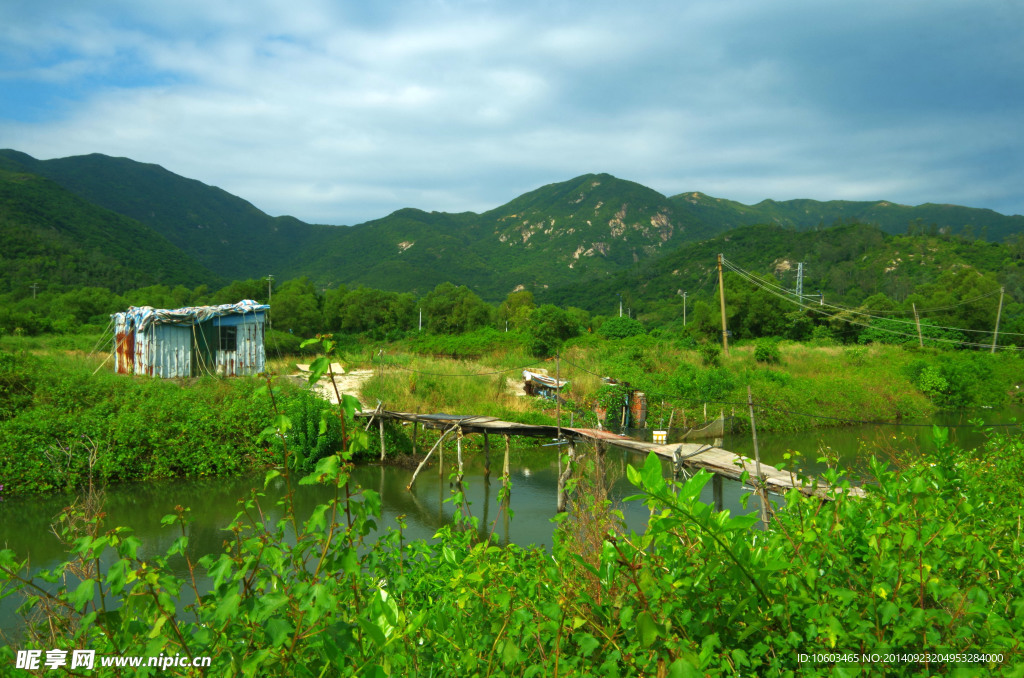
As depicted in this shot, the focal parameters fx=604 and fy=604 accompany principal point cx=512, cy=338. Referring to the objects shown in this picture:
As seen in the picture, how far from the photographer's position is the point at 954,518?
87.4 inches

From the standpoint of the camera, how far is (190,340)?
1628cm

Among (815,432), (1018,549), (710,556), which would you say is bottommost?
(815,432)

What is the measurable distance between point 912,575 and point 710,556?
1.80 feet

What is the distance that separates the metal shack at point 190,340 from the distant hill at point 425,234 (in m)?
43.4

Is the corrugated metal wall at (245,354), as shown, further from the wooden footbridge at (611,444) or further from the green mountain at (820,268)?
the green mountain at (820,268)

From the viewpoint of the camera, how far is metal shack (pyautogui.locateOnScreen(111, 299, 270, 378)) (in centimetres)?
1559

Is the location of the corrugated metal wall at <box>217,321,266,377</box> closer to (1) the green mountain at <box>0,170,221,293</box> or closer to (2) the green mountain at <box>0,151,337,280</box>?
(1) the green mountain at <box>0,170,221,293</box>

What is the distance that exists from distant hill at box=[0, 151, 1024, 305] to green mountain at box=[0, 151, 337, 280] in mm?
196

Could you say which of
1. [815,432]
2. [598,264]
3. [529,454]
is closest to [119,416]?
[529,454]

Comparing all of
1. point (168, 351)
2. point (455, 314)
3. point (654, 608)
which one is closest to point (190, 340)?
point (168, 351)

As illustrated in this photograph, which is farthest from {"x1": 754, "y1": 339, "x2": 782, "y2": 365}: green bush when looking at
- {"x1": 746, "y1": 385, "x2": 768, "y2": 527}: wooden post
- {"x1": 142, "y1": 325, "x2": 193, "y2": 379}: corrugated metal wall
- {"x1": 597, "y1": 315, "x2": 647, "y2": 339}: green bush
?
{"x1": 142, "y1": 325, "x2": 193, "y2": 379}: corrugated metal wall

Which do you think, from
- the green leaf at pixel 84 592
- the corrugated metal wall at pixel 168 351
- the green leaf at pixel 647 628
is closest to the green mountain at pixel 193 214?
the corrugated metal wall at pixel 168 351

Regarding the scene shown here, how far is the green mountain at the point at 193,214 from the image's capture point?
271 feet

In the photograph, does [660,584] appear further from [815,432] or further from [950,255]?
[950,255]
